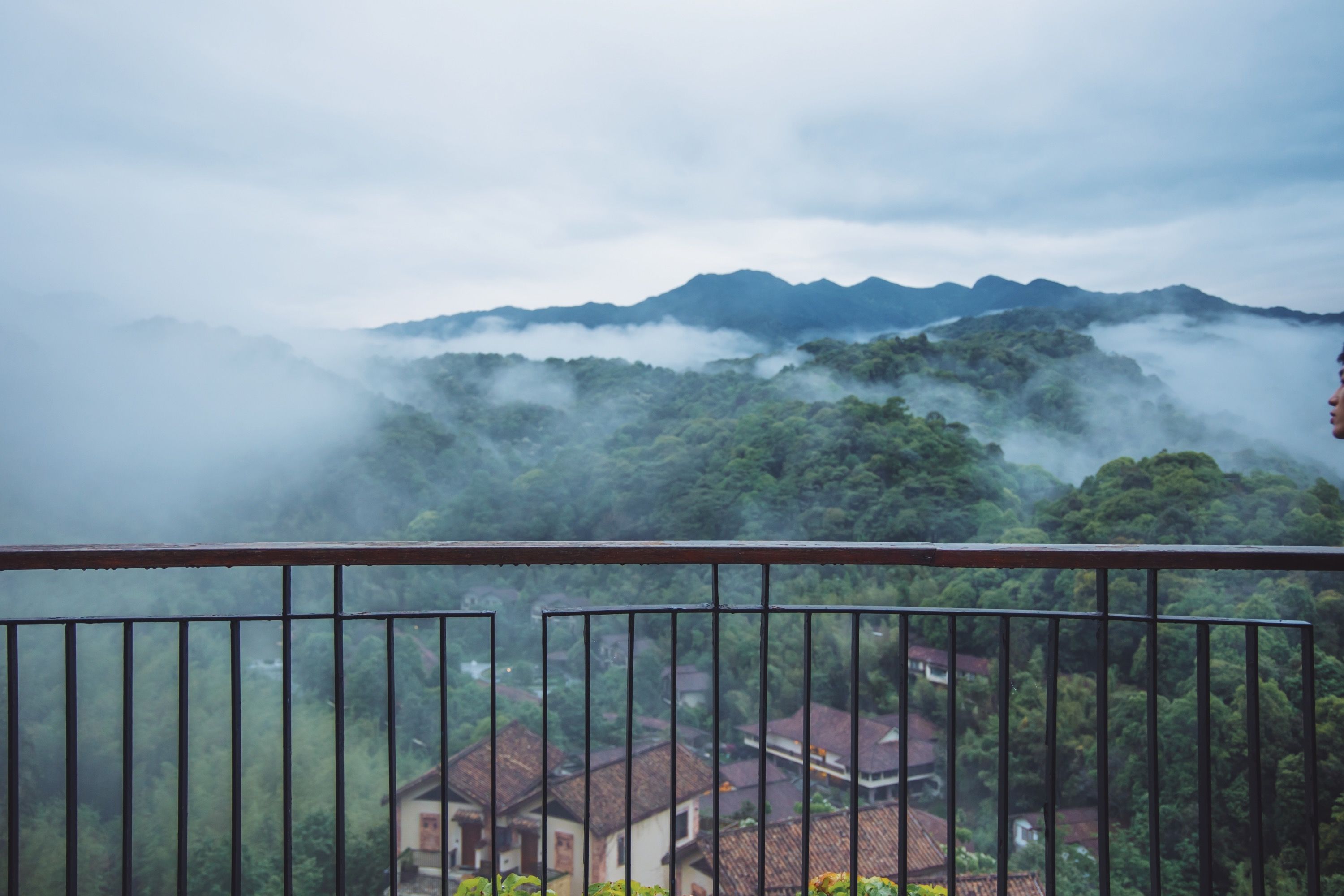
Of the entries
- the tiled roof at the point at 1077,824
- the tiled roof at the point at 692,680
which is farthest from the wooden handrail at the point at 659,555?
the tiled roof at the point at 692,680

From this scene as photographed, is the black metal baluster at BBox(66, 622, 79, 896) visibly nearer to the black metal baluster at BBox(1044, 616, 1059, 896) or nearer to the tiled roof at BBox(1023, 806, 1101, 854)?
the black metal baluster at BBox(1044, 616, 1059, 896)

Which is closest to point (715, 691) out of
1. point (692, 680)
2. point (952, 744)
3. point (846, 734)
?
point (952, 744)

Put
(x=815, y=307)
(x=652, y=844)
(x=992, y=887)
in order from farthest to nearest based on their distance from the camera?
(x=815, y=307) → (x=652, y=844) → (x=992, y=887)

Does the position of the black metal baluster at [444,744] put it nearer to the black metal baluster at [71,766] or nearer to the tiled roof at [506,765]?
the black metal baluster at [71,766]

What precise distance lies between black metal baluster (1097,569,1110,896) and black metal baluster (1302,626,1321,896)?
1.15 feet

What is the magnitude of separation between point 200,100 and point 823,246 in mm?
28613

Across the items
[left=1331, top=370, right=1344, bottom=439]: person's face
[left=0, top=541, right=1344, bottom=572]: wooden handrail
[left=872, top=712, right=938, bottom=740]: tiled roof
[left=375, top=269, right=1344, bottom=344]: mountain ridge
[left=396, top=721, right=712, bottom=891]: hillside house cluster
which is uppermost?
[left=375, top=269, right=1344, bottom=344]: mountain ridge

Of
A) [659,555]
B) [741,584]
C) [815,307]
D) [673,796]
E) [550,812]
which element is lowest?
[550,812]

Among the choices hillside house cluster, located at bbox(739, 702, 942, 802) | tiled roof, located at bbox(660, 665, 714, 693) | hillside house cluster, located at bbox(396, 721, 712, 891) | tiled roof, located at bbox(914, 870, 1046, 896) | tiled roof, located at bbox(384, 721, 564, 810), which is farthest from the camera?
tiled roof, located at bbox(660, 665, 714, 693)

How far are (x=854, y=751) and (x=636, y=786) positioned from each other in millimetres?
12521

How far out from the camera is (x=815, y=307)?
125 ft

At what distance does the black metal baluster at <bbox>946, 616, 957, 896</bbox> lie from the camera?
1.48m

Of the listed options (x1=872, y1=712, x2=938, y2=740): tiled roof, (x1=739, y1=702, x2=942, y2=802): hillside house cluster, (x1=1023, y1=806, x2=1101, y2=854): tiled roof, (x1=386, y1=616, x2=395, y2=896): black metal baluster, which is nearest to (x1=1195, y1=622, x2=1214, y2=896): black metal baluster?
(x1=386, y1=616, x2=395, y2=896): black metal baluster

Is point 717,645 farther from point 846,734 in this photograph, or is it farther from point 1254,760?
point 846,734
